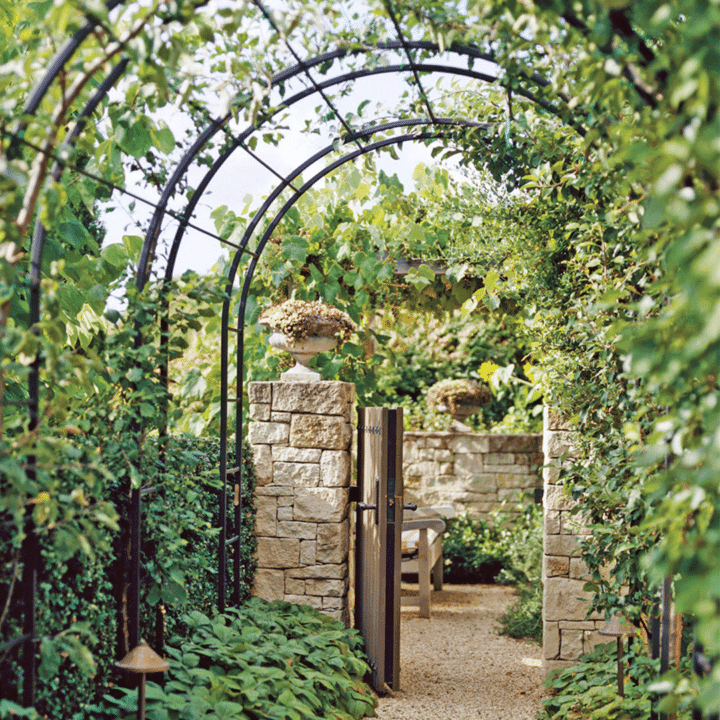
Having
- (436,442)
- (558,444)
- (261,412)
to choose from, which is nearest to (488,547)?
(436,442)

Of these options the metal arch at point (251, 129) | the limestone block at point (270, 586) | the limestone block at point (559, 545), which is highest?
the metal arch at point (251, 129)

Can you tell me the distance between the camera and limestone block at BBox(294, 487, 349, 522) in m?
3.98

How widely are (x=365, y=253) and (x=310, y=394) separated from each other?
1187mm

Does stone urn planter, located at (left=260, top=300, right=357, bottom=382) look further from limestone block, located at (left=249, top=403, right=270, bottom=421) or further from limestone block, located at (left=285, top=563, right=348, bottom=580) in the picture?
limestone block, located at (left=285, top=563, right=348, bottom=580)

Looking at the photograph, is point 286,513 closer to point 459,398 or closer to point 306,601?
point 306,601

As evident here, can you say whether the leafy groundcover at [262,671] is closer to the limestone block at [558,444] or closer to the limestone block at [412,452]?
the limestone block at [558,444]

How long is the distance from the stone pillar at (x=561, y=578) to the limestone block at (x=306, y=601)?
3.92 ft

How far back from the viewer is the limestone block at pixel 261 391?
160 inches

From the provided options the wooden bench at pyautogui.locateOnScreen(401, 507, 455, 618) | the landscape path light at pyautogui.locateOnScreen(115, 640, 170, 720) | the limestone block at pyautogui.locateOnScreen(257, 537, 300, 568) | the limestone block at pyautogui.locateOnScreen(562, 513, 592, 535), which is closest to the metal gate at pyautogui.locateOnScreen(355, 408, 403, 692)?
the limestone block at pyautogui.locateOnScreen(257, 537, 300, 568)

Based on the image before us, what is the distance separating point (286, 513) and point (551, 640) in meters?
1.52

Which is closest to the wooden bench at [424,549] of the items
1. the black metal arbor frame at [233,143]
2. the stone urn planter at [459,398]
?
the stone urn planter at [459,398]

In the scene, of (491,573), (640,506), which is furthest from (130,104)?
(491,573)

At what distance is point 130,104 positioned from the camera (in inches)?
95.1

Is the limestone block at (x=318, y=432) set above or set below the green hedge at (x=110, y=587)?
Result: above
